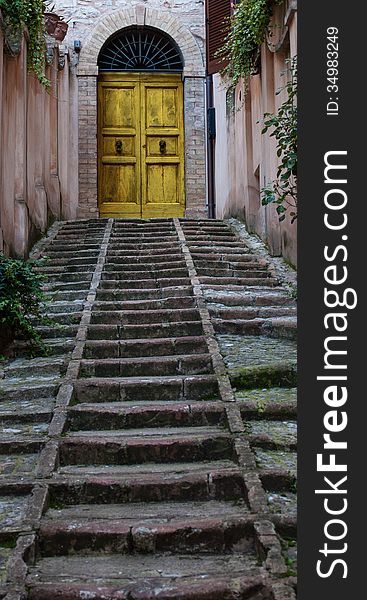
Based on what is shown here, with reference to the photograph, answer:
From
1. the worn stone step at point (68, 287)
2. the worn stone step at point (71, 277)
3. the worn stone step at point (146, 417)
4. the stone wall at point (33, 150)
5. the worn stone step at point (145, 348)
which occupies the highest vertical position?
the stone wall at point (33, 150)

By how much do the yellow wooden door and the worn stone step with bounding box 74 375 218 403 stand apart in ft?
28.0

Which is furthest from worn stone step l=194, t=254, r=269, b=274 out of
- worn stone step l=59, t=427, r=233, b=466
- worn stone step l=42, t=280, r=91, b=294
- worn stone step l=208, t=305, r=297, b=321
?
worn stone step l=59, t=427, r=233, b=466

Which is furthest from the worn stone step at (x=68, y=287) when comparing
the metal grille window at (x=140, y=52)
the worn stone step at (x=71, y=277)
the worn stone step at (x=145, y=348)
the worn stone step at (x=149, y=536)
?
the metal grille window at (x=140, y=52)

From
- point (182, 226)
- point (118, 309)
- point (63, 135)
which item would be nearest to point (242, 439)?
point (118, 309)

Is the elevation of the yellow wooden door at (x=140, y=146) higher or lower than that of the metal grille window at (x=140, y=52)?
lower

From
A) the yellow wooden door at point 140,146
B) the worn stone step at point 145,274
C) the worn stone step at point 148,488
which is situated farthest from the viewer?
the yellow wooden door at point 140,146

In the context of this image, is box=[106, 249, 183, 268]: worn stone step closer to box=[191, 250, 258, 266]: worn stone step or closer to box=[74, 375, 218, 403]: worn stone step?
box=[191, 250, 258, 266]: worn stone step

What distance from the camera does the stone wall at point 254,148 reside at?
8148 mm

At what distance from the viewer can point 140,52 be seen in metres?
13.4

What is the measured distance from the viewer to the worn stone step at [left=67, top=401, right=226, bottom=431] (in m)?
4.42

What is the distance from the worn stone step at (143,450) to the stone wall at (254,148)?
390 cm

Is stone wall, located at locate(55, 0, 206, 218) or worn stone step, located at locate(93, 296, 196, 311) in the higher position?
stone wall, located at locate(55, 0, 206, 218)

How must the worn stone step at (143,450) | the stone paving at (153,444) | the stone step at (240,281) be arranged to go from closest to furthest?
the stone paving at (153,444) < the worn stone step at (143,450) < the stone step at (240,281)

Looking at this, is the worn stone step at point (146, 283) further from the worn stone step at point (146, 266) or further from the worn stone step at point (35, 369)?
the worn stone step at point (35, 369)
